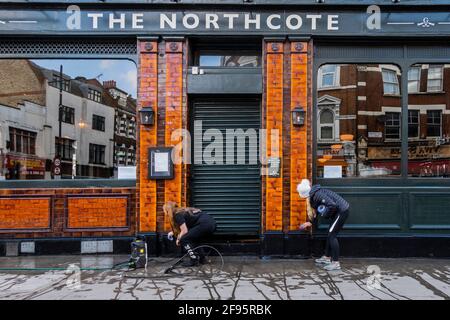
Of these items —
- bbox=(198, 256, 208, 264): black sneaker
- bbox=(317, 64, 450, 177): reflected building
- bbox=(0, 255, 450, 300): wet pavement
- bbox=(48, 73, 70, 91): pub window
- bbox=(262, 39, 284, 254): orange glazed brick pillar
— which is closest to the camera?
bbox=(0, 255, 450, 300): wet pavement

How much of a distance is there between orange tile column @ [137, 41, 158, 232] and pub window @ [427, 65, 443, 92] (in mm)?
5410

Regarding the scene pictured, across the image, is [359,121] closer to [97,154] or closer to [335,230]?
[335,230]

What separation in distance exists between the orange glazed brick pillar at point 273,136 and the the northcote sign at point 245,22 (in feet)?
A: 1.52

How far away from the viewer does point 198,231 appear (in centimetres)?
674

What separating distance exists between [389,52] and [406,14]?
0.75 metres

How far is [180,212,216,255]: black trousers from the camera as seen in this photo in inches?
264

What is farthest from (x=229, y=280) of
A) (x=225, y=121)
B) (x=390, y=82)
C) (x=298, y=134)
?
(x=390, y=82)

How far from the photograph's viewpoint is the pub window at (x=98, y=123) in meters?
7.98

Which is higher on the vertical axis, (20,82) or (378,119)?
→ (20,82)

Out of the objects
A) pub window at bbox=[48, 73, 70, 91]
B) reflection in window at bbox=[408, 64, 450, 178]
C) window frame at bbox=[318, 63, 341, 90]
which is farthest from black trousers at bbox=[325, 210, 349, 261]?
pub window at bbox=[48, 73, 70, 91]

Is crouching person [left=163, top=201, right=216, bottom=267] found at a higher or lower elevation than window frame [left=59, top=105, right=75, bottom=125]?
lower

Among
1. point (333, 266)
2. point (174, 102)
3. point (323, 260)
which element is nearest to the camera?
point (333, 266)

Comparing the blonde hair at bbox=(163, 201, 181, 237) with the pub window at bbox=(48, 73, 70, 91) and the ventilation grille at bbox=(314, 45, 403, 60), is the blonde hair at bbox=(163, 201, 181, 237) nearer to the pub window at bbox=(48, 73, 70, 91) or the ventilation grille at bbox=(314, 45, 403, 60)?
the pub window at bbox=(48, 73, 70, 91)

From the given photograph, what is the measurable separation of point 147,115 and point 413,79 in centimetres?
527
